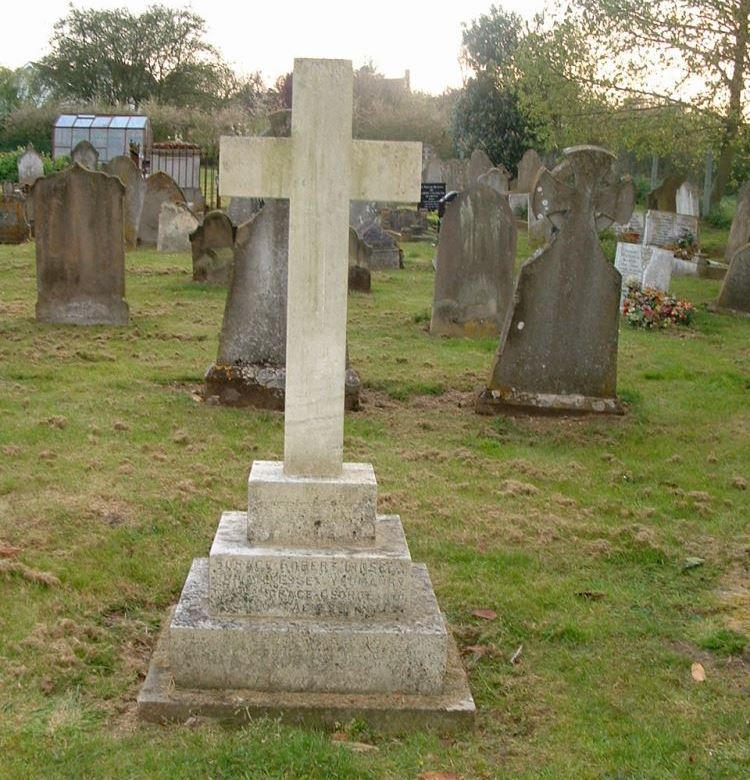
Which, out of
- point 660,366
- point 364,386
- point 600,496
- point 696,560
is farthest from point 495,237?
point 696,560

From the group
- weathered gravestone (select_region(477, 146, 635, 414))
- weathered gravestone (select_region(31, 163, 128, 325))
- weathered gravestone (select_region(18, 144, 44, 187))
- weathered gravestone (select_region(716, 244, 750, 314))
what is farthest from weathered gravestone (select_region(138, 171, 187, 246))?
weathered gravestone (select_region(477, 146, 635, 414))

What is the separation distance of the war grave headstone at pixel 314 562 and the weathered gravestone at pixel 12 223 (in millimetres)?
17454

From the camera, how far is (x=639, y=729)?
3.74 metres

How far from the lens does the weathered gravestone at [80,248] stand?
11195mm

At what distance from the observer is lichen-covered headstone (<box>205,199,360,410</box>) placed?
816 centimetres

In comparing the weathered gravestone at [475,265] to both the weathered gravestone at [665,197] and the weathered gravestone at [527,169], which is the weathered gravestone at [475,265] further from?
the weathered gravestone at [527,169]

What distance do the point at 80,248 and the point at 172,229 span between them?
320 inches

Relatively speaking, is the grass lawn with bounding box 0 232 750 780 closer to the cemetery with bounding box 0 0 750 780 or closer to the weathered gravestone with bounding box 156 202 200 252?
the cemetery with bounding box 0 0 750 780

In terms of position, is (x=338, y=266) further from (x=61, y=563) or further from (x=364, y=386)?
(x=364, y=386)

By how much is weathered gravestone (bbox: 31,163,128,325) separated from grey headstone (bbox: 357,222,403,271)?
7964 mm

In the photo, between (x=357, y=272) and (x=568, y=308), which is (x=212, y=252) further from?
(x=568, y=308)

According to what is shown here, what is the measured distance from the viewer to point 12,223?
20047 millimetres

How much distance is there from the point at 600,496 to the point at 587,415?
2.02 m

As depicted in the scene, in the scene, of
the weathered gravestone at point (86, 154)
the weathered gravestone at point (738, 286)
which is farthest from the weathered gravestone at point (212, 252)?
the weathered gravestone at point (86, 154)
